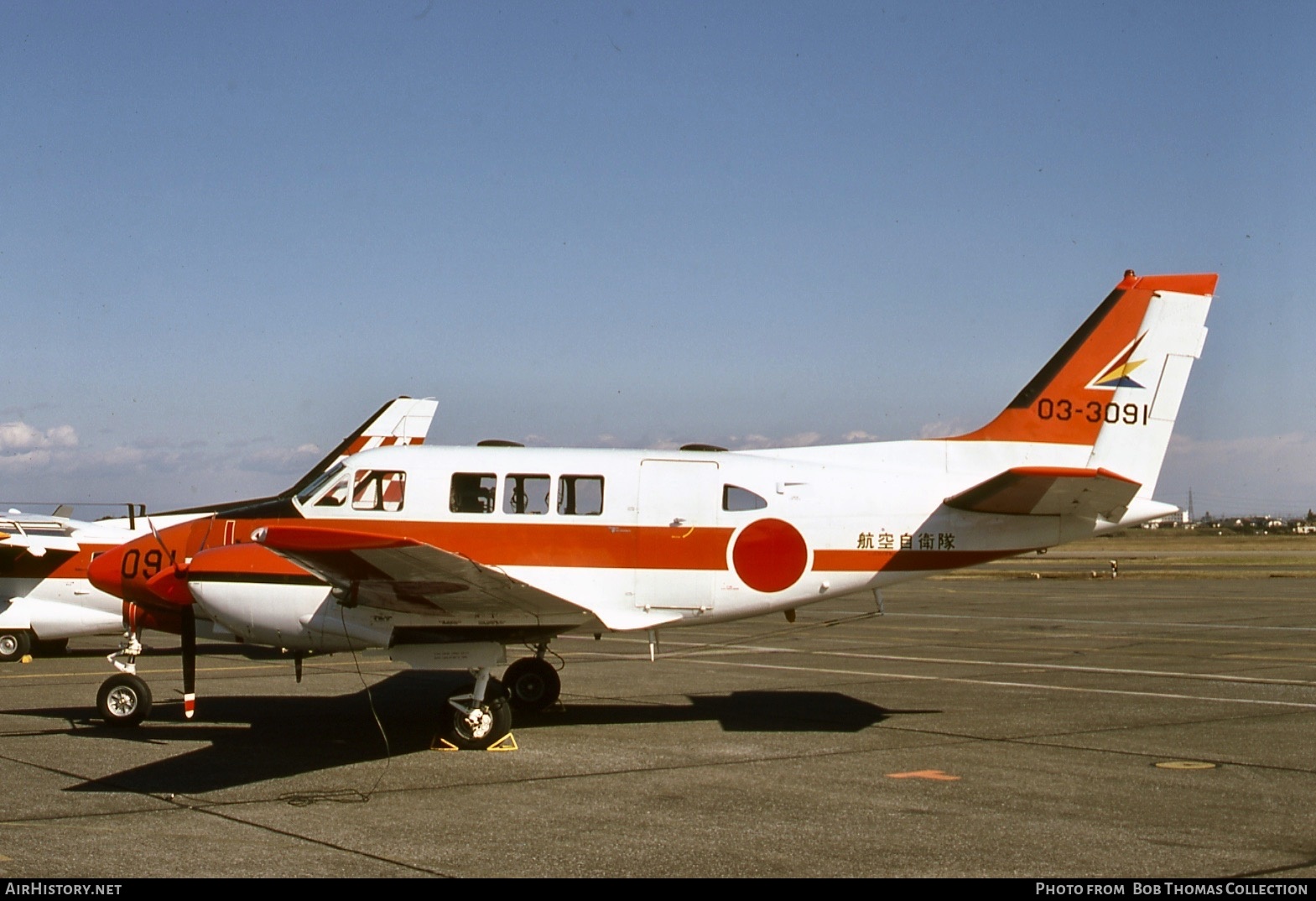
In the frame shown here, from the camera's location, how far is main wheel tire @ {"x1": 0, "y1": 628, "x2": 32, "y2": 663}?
22.0 m

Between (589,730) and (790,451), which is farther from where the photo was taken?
(790,451)

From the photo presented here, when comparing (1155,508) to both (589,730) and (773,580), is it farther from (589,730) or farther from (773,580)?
(589,730)

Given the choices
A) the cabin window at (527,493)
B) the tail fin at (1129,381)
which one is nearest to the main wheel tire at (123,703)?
the cabin window at (527,493)

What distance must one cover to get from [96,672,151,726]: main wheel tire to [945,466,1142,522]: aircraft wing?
9582 mm

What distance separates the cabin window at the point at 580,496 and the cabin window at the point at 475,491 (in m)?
0.77

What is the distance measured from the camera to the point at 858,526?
47.6 feet

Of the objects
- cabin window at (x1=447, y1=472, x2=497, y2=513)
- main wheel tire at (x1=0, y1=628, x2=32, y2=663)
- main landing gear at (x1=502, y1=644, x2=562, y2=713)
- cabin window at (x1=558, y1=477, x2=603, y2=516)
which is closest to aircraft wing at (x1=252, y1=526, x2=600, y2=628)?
cabin window at (x1=558, y1=477, x2=603, y2=516)

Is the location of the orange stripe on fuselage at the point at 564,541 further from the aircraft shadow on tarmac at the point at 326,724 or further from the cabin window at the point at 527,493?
the aircraft shadow on tarmac at the point at 326,724

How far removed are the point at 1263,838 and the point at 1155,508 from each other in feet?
21.5

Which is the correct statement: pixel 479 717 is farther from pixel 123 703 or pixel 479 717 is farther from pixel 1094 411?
pixel 1094 411

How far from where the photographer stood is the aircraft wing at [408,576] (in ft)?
34.6

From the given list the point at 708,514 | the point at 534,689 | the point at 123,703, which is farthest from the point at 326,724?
the point at 708,514

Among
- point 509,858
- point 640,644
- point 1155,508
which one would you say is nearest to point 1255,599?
point 640,644

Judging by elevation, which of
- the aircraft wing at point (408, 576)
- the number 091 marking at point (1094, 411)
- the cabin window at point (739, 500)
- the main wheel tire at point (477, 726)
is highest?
the number 091 marking at point (1094, 411)
